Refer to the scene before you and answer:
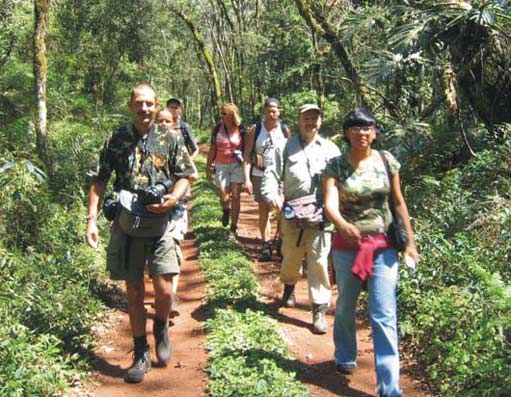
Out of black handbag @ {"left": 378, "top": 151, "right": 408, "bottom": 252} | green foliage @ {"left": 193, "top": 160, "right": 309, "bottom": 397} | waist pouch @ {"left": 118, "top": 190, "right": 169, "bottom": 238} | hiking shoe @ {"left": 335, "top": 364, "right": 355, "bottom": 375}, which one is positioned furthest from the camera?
hiking shoe @ {"left": 335, "top": 364, "right": 355, "bottom": 375}

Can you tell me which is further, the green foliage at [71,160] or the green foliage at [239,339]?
the green foliage at [71,160]

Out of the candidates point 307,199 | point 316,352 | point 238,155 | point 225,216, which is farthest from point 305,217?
point 225,216

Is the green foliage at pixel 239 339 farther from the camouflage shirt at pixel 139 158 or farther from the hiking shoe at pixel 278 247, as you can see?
the camouflage shirt at pixel 139 158

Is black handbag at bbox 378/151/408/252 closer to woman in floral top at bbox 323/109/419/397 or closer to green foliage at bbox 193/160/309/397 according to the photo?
woman in floral top at bbox 323/109/419/397

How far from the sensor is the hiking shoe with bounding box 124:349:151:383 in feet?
15.2

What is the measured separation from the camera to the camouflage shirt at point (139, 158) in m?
4.58

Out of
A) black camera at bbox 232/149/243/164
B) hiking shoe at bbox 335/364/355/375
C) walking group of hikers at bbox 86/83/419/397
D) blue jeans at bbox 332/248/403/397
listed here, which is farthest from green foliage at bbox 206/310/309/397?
black camera at bbox 232/149/243/164

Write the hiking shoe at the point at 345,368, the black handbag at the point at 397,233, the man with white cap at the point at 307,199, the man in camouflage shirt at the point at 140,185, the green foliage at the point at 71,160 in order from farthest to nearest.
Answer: the green foliage at the point at 71,160
the man with white cap at the point at 307,199
the hiking shoe at the point at 345,368
the man in camouflage shirt at the point at 140,185
the black handbag at the point at 397,233

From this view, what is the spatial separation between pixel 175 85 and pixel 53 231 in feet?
148

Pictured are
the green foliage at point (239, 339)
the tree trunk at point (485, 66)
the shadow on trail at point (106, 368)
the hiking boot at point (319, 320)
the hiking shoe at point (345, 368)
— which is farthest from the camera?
the tree trunk at point (485, 66)

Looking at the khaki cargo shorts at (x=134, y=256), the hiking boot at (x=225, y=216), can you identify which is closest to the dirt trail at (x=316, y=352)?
the khaki cargo shorts at (x=134, y=256)

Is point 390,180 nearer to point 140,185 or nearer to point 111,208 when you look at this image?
point 140,185

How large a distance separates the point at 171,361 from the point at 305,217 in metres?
1.79

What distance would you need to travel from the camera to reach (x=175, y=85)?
51.4 metres
